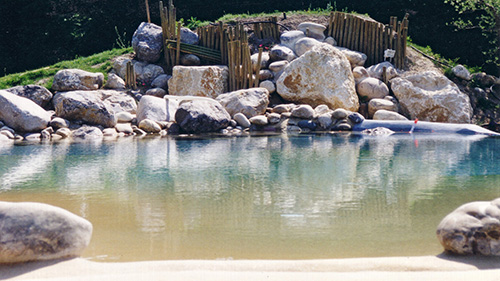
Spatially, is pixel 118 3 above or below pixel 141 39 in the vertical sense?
above

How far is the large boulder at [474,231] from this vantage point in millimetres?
2885

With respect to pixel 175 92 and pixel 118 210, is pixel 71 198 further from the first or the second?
pixel 175 92

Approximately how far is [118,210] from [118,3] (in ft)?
42.9

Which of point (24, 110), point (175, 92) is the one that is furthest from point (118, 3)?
point (24, 110)

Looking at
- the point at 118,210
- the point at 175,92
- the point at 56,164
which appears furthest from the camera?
the point at 175,92

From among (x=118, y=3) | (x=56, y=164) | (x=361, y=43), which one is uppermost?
(x=118, y=3)

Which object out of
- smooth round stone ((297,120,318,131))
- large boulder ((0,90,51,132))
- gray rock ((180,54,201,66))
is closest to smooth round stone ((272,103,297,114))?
smooth round stone ((297,120,318,131))

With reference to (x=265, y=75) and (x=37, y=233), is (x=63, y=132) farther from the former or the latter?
(x=37, y=233)

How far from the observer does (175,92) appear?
12.9 meters

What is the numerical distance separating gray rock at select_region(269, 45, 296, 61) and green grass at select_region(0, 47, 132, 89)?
403 cm

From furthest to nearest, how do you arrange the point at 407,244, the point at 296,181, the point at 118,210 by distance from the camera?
the point at 296,181 → the point at 118,210 → the point at 407,244

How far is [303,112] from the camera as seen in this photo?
11.7 metres

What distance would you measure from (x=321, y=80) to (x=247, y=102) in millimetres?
1878

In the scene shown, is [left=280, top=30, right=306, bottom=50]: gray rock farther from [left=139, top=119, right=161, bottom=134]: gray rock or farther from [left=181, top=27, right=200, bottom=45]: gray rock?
[left=139, top=119, right=161, bottom=134]: gray rock
